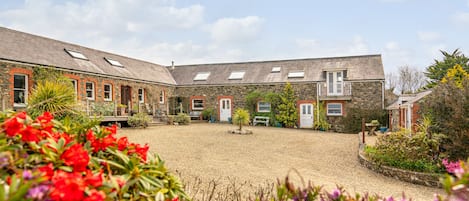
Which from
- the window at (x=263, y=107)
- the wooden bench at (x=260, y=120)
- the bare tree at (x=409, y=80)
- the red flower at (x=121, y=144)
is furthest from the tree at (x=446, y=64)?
the red flower at (x=121, y=144)

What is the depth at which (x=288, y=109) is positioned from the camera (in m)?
20.8

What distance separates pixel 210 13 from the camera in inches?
561

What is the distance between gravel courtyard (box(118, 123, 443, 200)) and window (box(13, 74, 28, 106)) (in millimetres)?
6445

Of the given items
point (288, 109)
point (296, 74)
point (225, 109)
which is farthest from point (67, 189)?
point (225, 109)

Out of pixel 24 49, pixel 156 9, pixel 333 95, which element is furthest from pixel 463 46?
pixel 24 49

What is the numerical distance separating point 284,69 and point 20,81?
17.7 metres

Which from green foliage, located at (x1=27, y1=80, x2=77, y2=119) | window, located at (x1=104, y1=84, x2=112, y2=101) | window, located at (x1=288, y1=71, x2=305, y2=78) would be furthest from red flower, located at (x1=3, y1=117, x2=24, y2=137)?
window, located at (x1=288, y1=71, x2=305, y2=78)

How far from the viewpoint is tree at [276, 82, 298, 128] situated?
20.8m

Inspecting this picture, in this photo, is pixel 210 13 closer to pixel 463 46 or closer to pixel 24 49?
pixel 24 49

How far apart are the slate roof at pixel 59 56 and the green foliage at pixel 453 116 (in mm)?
16441

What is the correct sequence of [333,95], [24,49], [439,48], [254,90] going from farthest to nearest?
[439,48] → [254,90] → [333,95] → [24,49]

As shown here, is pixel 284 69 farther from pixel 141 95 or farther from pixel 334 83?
pixel 141 95

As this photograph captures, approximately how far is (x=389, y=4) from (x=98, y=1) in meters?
11.6

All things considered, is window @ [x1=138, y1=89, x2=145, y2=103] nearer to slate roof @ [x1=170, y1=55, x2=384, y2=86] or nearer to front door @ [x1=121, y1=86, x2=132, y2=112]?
front door @ [x1=121, y1=86, x2=132, y2=112]
